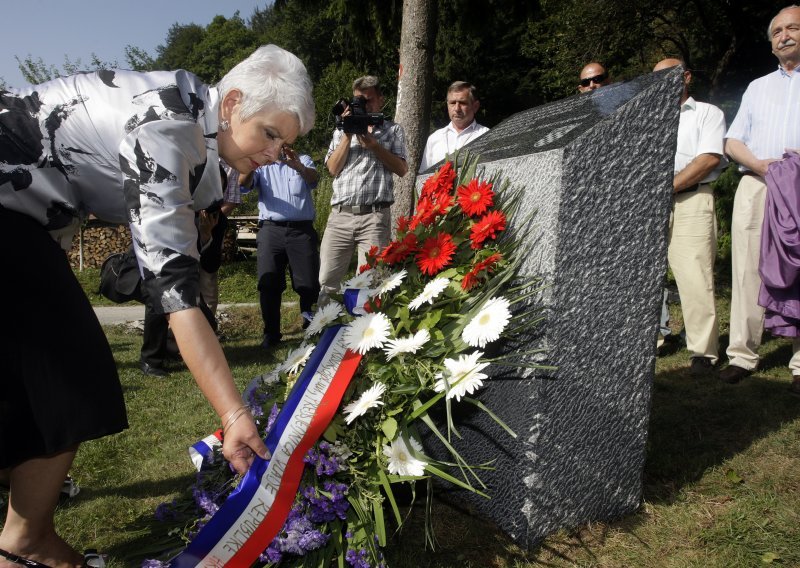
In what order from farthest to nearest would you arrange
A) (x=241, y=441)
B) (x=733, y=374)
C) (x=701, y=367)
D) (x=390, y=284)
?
(x=701, y=367), (x=733, y=374), (x=390, y=284), (x=241, y=441)

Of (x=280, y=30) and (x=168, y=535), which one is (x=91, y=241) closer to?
(x=168, y=535)

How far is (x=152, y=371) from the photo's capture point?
15.8 ft

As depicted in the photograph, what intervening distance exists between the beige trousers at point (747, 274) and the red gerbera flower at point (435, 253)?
2451mm

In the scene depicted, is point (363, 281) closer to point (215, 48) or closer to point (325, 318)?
point (325, 318)

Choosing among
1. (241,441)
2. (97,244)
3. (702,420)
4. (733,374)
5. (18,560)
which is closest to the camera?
(241,441)

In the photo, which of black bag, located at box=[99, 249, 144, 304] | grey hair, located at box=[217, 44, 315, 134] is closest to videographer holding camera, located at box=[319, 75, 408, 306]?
black bag, located at box=[99, 249, 144, 304]

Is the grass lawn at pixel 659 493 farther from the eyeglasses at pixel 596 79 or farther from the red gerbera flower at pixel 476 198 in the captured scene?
the eyeglasses at pixel 596 79

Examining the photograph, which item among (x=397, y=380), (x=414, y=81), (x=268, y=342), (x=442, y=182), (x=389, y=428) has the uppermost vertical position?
(x=414, y=81)

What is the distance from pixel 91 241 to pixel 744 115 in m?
12.2

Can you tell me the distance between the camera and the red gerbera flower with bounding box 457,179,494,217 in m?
2.28

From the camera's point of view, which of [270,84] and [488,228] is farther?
[488,228]

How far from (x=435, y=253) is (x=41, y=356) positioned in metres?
1.29

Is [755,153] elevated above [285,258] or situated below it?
above

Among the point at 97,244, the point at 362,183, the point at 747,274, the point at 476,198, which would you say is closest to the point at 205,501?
the point at 476,198
